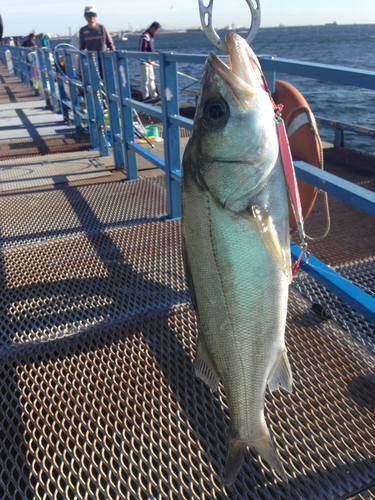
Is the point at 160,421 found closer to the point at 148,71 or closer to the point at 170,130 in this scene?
the point at 170,130

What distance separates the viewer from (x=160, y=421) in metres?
2.04

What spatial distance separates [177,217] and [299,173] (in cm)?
196

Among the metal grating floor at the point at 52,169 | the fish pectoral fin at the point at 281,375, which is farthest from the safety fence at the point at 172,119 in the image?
the fish pectoral fin at the point at 281,375

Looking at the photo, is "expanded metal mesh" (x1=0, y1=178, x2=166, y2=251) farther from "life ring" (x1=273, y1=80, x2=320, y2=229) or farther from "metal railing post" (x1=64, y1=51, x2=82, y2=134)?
"metal railing post" (x1=64, y1=51, x2=82, y2=134)

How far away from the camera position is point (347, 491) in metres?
1.68

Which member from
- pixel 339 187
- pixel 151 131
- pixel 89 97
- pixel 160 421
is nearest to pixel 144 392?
pixel 160 421

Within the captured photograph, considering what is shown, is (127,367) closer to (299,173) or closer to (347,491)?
(347,491)

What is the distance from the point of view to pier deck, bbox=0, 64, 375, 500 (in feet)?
5.80

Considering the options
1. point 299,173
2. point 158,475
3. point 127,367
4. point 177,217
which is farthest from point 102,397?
point 177,217

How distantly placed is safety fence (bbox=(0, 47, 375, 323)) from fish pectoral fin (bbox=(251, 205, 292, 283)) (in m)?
0.54

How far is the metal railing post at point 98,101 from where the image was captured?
6.21 metres

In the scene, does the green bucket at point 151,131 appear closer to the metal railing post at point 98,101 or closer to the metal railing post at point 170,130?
the metal railing post at point 98,101

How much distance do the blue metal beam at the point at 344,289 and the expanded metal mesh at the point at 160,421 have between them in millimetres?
275

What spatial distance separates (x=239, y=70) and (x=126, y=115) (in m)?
4.21
